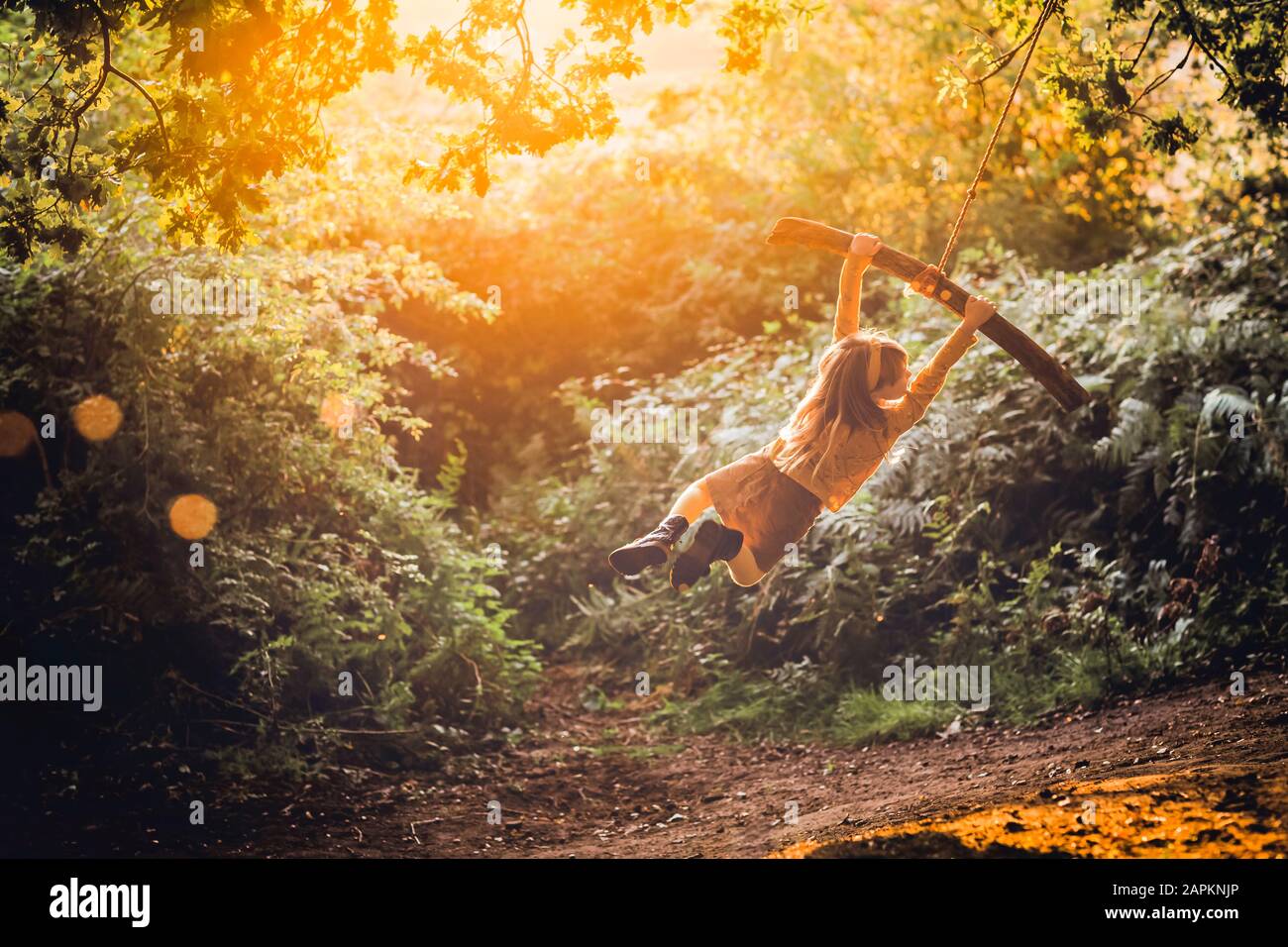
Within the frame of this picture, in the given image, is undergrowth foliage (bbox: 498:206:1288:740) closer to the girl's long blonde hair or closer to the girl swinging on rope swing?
the girl swinging on rope swing

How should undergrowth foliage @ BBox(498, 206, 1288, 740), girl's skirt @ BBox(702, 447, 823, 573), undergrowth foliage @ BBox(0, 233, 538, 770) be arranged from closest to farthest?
girl's skirt @ BBox(702, 447, 823, 573) < undergrowth foliage @ BBox(0, 233, 538, 770) < undergrowth foliage @ BBox(498, 206, 1288, 740)

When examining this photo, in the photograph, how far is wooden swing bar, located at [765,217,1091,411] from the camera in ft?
19.4

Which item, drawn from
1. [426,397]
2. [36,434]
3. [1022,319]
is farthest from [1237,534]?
[426,397]

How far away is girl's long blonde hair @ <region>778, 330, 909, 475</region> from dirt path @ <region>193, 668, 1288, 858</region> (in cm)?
188

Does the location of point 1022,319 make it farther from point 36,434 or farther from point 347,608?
point 36,434

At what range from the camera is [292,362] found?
891cm

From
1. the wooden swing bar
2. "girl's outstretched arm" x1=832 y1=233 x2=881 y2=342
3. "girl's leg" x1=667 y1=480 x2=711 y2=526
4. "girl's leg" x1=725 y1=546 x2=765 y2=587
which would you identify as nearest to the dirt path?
"girl's leg" x1=725 y1=546 x2=765 y2=587

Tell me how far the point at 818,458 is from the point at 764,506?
38 centimetres

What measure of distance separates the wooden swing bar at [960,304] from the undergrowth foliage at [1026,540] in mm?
2732

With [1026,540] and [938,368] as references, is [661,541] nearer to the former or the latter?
[938,368]

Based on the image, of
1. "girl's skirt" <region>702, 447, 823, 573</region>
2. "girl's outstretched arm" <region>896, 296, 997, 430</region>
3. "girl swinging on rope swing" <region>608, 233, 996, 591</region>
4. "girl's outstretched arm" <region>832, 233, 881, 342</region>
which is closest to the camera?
"girl's outstretched arm" <region>896, 296, 997, 430</region>

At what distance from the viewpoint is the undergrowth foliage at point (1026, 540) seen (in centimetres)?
822
